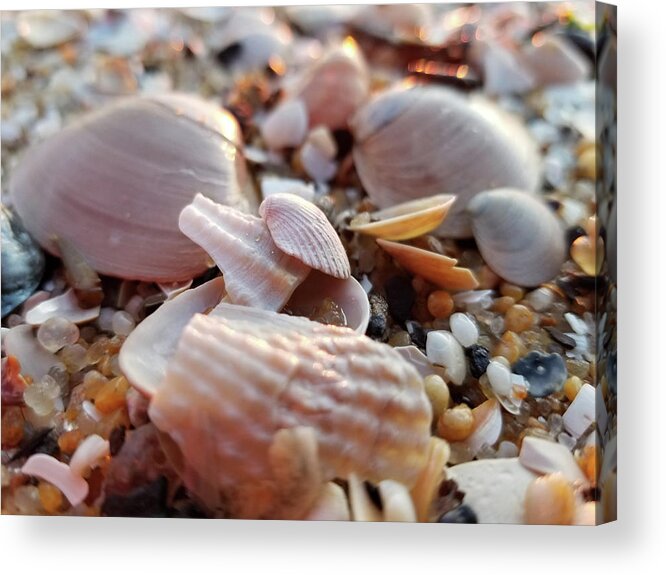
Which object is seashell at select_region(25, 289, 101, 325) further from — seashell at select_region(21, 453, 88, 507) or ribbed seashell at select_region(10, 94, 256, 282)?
seashell at select_region(21, 453, 88, 507)

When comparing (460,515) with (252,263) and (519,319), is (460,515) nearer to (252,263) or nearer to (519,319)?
(519,319)

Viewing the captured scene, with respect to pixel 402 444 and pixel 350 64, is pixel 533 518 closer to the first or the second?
pixel 402 444

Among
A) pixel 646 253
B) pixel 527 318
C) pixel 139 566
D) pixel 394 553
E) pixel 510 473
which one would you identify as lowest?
pixel 139 566

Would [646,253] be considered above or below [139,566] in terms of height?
above

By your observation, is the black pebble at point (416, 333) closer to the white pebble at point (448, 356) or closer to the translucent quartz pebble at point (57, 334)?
the white pebble at point (448, 356)

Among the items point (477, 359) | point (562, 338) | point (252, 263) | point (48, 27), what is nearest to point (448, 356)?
point (477, 359)

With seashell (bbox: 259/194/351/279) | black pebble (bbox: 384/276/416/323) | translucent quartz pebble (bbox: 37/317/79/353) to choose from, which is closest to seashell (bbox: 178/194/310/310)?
seashell (bbox: 259/194/351/279)

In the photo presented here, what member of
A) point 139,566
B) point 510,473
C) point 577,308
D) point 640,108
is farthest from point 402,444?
point 640,108
